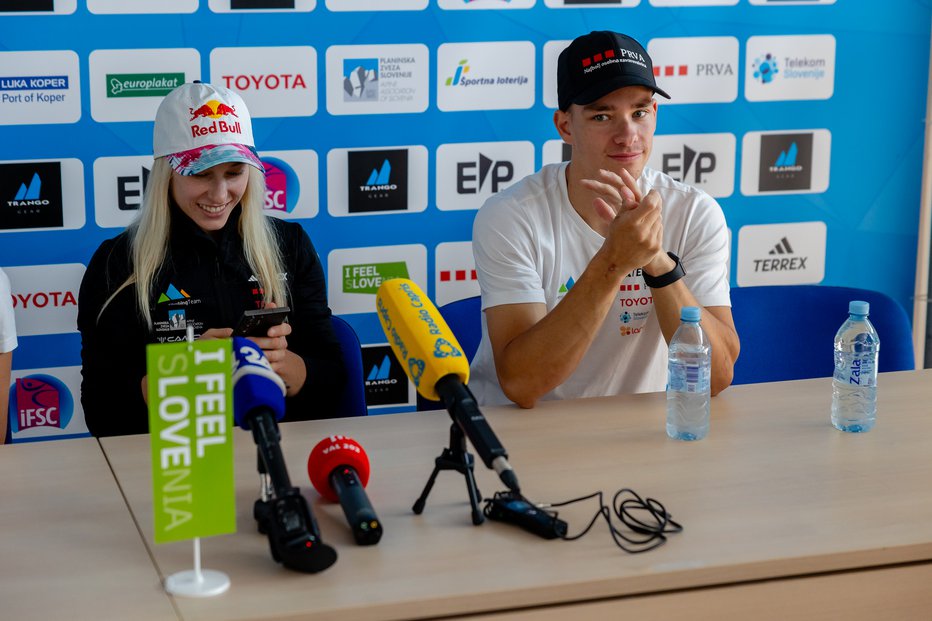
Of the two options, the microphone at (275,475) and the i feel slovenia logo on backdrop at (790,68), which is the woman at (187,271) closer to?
the microphone at (275,475)

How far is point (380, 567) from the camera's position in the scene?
137 cm

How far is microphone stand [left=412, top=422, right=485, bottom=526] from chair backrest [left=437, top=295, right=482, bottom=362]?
31.6 inches

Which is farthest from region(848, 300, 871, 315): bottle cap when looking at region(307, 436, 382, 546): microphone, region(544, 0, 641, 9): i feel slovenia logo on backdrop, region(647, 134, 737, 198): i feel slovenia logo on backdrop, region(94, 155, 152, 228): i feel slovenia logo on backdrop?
region(94, 155, 152, 228): i feel slovenia logo on backdrop

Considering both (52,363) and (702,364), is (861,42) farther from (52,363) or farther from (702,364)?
(52,363)

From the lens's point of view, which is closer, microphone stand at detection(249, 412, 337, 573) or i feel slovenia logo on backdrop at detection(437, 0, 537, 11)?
microphone stand at detection(249, 412, 337, 573)

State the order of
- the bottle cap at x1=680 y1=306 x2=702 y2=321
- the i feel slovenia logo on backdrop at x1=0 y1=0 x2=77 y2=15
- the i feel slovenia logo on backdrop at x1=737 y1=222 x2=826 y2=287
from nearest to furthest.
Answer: the bottle cap at x1=680 y1=306 x2=702 y2=321 < the i feel slovenia logo on backdrop at x1=0 y1=0 x2=77 y2=15 < the i feel slovenia logo on backdrop at x1=737 y1=222 x2=826 y2=287

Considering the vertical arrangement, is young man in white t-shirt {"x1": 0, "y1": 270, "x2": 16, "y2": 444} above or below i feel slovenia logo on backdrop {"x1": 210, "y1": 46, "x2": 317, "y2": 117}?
below

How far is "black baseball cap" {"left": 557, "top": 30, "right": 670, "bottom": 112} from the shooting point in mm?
2201

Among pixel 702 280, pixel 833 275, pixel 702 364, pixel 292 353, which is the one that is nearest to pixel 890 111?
pixel 833 275

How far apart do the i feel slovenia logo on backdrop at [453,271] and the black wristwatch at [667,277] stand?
1151 mm

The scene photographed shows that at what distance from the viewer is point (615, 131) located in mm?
2252

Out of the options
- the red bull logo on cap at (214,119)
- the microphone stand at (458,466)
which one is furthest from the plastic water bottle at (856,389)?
the red bull logo on cap at (214,119)

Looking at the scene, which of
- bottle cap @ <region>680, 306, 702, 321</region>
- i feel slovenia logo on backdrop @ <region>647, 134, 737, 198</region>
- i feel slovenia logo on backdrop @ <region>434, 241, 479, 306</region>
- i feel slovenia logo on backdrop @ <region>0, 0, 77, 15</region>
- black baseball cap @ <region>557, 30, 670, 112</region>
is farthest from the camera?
i feel slovenia logo on backdrop @ <region>647, 134, 737, 198</region>

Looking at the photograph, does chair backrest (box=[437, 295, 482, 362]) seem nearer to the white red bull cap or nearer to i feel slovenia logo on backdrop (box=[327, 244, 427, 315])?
the white red bull cap
